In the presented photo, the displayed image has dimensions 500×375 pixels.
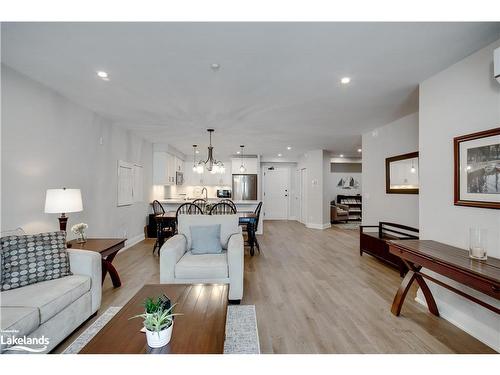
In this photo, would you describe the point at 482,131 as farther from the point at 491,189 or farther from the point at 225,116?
the point at 225,116

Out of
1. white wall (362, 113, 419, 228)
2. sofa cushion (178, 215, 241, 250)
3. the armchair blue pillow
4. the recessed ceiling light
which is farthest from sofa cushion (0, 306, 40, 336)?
white wall (362, 113, 419, 228)

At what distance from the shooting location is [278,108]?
362 centimetres

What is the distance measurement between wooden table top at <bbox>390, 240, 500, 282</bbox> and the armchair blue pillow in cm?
198

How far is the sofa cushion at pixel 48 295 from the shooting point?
166 cm

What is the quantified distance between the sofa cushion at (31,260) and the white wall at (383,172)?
4.67 metres

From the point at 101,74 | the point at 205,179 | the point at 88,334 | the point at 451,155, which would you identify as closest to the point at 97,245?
the point at 88,334

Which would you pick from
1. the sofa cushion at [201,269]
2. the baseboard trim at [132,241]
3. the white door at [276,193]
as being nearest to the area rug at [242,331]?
the sofa cushion at [201,269]

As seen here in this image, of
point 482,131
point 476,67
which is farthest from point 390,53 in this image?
point 482,131

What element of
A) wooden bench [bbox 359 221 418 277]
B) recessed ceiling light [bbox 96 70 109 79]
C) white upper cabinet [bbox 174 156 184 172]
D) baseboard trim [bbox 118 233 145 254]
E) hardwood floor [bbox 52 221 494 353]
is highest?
recessed ceiling light [bbox 96 70 109 79]

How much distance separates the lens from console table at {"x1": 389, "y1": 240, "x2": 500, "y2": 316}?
1561 millimetres

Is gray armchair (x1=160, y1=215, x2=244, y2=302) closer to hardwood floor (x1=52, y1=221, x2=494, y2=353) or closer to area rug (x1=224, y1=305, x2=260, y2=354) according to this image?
area rug (x1=224, y1=305, x2=260, y2=354)
